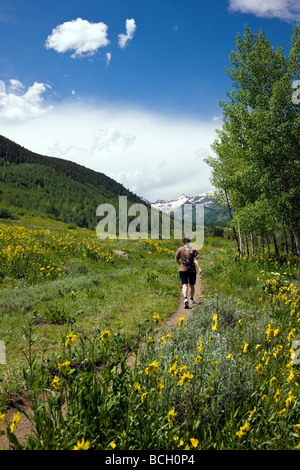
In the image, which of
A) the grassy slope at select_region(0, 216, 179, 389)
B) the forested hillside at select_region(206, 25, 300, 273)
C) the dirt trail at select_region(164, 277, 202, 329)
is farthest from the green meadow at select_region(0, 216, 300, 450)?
the forested hillside at select_region(206, 25, 300, 273)

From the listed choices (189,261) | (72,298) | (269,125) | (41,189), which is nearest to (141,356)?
(72,298)

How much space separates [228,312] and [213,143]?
62.6 feet

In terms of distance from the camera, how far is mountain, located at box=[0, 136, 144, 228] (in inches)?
3642

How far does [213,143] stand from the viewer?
22.5m

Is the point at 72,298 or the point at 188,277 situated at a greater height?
the point at 188,277

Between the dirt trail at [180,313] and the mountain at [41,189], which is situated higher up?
the mountain at [41,189]

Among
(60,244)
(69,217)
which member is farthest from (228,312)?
(69,217)

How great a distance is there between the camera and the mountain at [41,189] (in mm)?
92500

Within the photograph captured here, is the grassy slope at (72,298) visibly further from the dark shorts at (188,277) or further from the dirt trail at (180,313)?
the dark shorts at (188,277)

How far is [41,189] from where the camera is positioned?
11962cm

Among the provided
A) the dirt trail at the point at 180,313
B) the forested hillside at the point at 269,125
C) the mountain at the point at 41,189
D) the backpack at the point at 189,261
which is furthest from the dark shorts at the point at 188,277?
the mountain at the point at 41,189

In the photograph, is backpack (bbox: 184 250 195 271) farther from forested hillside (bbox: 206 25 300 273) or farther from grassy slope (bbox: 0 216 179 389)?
forested hillside (bbox: 206 25 300 273)

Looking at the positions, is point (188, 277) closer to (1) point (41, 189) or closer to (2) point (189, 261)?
(2) point (189, 261)
